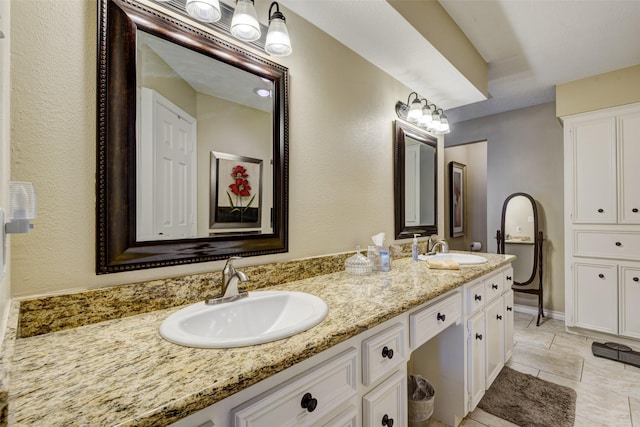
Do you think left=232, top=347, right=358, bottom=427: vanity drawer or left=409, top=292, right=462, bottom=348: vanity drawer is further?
left=409, top=292, right=462, bottom=348: vanity drawer

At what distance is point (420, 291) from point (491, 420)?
3.78ft

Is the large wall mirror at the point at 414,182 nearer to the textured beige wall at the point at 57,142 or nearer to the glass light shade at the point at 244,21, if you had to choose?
the glass light shade at the point at 244,21

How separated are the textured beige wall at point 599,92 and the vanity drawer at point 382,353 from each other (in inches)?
121

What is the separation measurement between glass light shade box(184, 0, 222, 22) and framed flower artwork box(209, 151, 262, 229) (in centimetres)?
48

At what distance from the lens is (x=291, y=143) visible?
4.65 ft

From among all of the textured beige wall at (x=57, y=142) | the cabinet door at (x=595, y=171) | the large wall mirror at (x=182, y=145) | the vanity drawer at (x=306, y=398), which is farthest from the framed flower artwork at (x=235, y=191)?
the cabinet door at (x=595, y=171)

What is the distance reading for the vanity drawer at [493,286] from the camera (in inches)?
70.2

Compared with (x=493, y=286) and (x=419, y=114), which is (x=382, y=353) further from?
(x=419, y=114)

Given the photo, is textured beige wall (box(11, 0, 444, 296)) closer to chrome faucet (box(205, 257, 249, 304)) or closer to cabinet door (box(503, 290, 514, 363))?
chrome faucet (box(205, 257, 249, 304))

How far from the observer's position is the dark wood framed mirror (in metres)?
3.20

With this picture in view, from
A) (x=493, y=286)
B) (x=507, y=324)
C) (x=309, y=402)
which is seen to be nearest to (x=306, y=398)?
(x=309, y=402)

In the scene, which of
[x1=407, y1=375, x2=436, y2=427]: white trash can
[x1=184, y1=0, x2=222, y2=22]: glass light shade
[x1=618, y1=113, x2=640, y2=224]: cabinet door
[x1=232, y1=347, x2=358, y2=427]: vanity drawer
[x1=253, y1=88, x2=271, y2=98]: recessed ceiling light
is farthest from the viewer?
[x1=618, y1=113, x2=640, y2=224]: cabinet door

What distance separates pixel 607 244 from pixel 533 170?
1072mm

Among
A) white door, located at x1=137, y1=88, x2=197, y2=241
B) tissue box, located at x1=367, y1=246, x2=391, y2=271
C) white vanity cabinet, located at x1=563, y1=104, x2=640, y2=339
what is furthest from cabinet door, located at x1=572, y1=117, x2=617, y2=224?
white door, located at x1=137, y1=88, x2=197, y2=241
